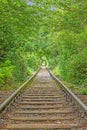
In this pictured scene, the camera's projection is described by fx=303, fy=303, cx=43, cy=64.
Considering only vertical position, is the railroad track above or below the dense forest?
below

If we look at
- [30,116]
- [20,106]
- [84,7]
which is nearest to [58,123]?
[30,116]

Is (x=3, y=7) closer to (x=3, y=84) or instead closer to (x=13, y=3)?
(x=13, y=3)

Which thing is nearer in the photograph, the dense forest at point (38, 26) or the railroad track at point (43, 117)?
the railroad track at point (43, 117)

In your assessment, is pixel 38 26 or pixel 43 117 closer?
pixel 43 117

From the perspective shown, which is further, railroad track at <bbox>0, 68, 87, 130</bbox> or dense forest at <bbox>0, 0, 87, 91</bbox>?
dense forest at <bbox>0, 0, 87, 91</bbox>

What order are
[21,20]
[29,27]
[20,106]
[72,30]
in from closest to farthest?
[20,106]
[21,20]
[29,27]
[72,30]

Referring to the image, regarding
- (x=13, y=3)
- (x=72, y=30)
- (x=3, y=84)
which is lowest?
(x=3, y=84)

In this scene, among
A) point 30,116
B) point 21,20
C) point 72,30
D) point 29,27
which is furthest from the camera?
point 72,30

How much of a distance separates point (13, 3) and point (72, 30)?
6.10 m

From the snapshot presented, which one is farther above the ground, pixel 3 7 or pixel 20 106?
pixel 3 7

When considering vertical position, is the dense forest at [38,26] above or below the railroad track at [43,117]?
above

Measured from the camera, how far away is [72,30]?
17781 mm

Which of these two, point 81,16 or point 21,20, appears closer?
point 21,20

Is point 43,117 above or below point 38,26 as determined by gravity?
below
